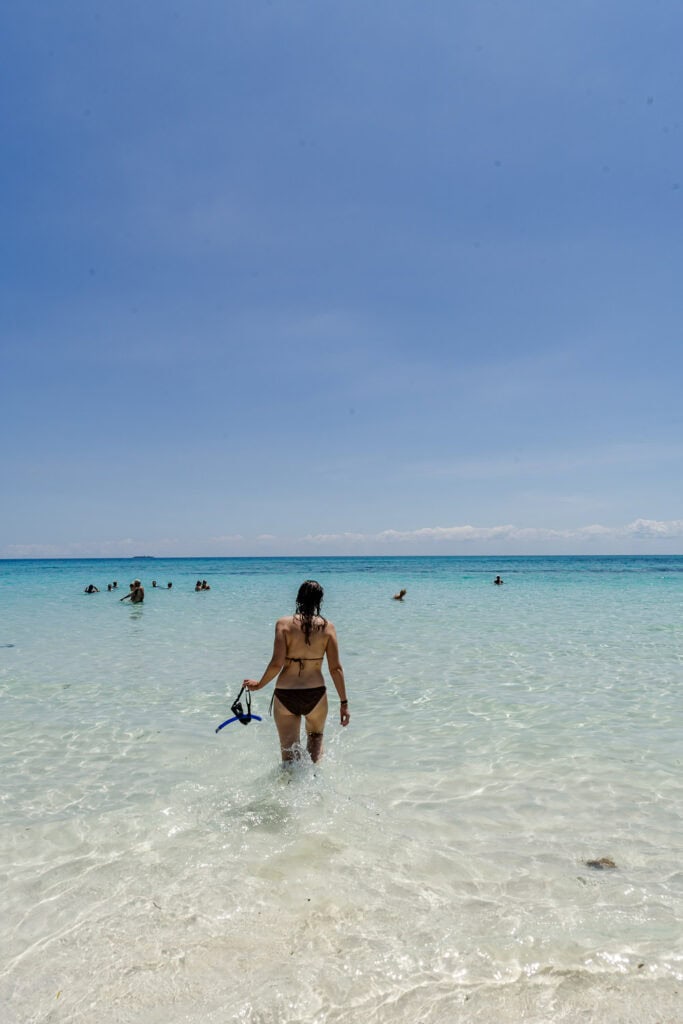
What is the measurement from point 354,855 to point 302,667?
1772mm

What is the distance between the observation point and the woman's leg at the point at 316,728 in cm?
612

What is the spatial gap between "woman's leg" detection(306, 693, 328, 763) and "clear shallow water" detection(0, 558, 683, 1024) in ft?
0.79

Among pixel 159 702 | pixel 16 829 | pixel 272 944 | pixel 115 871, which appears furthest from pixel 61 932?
pixel 159 702

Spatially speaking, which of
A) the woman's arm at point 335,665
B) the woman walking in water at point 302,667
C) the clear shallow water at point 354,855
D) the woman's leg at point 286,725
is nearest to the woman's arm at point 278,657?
the woman walking in water at point 302,667

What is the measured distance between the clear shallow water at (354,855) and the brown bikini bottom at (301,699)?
74 centimetres

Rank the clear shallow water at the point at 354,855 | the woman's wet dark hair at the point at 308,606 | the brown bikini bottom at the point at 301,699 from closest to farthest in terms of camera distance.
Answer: the clear shallow water at the point at 354,855 < the woman's wet dark hair at the point at 308,606 < the brown bikini bottom at the point at 301,699

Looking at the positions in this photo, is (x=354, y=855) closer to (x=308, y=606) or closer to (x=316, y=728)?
(x=316, y=728)

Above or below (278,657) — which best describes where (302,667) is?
below

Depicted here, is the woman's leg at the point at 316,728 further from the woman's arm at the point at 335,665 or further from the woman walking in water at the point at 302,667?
the woman's arm at the point at 335,665

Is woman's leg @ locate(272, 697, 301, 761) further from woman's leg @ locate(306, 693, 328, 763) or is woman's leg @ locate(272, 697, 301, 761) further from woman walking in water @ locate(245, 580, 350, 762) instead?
woman's leg @ locate(306, 693, 328, 763)

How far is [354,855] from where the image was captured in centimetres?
482

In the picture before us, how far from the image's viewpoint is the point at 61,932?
3893 millimetres

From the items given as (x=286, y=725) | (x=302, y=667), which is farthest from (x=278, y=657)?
(x=286, y=725)

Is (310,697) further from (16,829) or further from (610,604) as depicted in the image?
(610,604)
